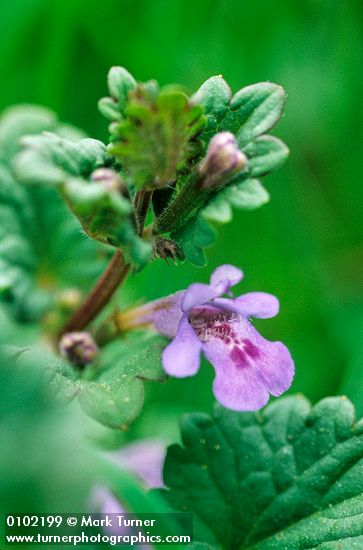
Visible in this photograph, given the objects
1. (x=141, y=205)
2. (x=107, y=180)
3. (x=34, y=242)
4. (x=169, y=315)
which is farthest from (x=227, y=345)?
(x=34, y=242)

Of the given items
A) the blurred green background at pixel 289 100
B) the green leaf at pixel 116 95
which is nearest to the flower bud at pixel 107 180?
the green leaf at pixel 116 95

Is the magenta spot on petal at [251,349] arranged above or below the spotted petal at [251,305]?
below

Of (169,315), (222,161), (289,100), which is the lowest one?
(169,315)

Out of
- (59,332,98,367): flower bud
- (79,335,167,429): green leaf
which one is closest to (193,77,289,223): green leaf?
(79,335,167,429): green leaf

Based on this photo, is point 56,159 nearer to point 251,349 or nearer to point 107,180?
point 107,180

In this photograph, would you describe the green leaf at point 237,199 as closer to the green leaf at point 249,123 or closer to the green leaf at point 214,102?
the green leaf at point 249,123

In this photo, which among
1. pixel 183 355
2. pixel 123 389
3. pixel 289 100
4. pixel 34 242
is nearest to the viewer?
pixel 183 355
